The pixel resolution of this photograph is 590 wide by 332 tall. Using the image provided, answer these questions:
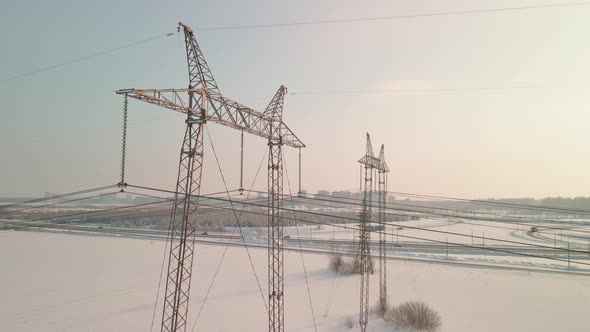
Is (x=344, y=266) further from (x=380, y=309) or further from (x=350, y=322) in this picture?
(x=350, y=322)

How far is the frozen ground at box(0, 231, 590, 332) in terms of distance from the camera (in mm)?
19953

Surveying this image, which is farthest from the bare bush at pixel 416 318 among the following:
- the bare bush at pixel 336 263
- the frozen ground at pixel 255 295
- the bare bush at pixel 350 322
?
the bare bush at pixel 336 263

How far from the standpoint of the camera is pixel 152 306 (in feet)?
74.5

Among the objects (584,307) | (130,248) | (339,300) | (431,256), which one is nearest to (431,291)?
(339,300)

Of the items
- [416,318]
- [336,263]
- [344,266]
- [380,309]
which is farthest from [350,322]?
[336,263]

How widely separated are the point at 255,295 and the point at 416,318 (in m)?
12.3

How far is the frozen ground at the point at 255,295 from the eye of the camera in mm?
19953

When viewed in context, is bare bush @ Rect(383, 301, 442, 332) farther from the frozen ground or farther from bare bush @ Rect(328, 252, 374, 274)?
bare bush @ Rect(328, 252, 374, 274)

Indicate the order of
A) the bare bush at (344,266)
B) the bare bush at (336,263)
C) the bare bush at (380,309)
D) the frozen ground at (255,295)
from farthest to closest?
the bare bush at (336,263), the bare bush at (344,266), the bare bush at (380,309), the frozen ground at (255,295)

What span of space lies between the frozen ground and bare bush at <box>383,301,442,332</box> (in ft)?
2.68

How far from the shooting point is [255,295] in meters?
25.7

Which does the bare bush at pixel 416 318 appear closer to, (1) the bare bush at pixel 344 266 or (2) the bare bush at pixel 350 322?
(2) the bare bush at pixel 350 322

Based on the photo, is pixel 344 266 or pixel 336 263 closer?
pixel 344 266

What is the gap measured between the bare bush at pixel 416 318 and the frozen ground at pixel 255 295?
816 mm
